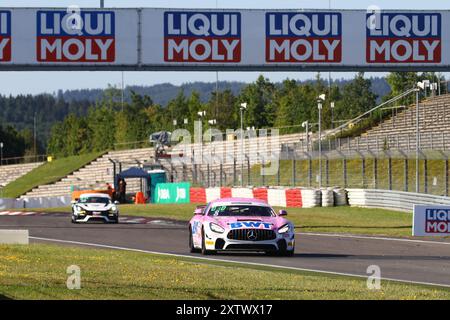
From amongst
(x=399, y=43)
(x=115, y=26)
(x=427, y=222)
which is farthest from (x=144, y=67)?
(x=427, y=222)

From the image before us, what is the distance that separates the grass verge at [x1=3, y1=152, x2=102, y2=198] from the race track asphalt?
6190 cm

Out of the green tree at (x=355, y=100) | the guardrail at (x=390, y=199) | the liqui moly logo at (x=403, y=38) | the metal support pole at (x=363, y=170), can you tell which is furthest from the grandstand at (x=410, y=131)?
the green tree at (x=355, y=100)

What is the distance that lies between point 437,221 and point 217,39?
846 cm

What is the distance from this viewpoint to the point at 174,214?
5128 centimetres

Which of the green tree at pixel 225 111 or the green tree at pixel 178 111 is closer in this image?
the green tree at pixel 225 111

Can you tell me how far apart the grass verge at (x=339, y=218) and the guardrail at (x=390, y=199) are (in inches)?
20.4

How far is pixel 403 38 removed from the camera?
32.6 meters

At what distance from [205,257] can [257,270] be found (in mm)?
4215

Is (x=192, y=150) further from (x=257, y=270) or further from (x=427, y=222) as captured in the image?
(x=257, y=270)

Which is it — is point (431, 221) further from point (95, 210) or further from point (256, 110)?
point (256, 110)

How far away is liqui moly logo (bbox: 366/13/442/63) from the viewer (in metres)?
32.4

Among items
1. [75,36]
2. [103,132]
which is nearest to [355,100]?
[103,132]

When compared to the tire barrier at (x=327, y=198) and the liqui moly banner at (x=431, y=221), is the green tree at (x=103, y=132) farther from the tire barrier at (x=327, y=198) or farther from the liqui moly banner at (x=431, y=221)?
the liqui moly banner at (x=431, y=221)

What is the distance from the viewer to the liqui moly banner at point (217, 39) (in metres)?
31.8
